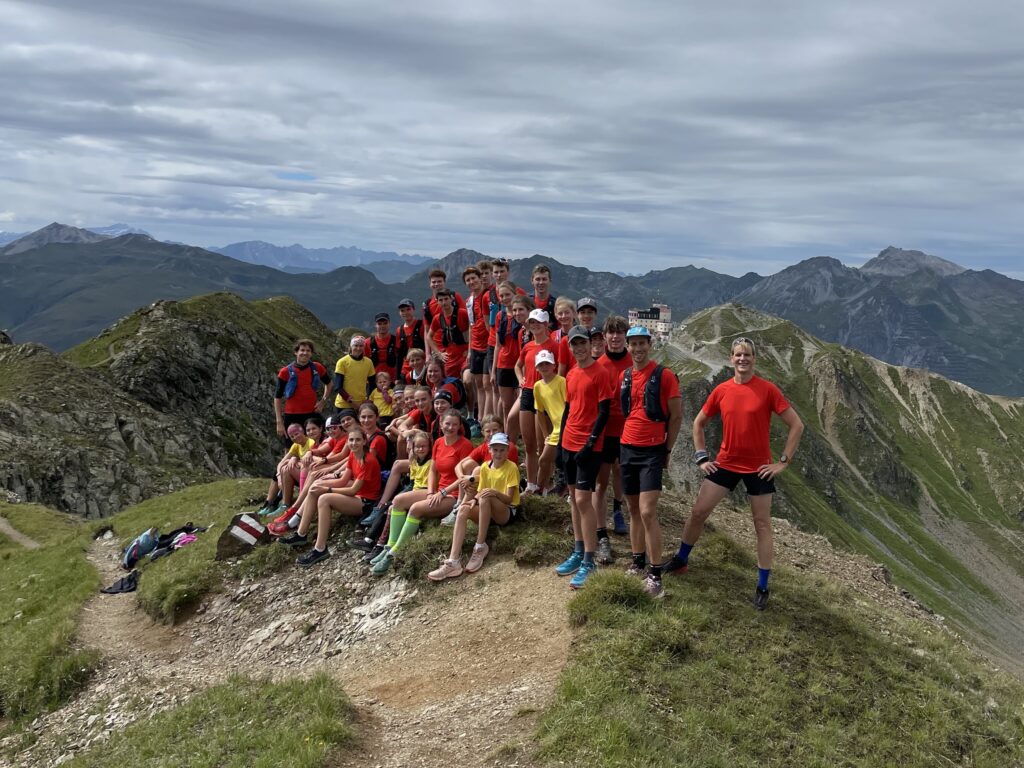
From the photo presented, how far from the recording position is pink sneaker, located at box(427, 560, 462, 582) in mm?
14172

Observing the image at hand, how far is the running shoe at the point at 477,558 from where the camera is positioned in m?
14.2

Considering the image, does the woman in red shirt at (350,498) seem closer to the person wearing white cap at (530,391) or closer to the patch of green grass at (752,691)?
the person wearing white cap at (530,391)

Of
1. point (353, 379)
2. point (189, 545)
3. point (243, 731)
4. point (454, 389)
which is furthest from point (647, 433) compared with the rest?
point (189, 545)

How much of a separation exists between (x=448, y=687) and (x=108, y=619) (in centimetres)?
1176

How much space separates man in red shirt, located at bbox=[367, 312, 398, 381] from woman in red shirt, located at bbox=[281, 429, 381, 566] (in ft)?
17.2

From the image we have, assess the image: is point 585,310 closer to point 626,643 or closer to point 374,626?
point 626,643

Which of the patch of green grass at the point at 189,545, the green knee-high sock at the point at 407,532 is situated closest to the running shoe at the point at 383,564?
the green knee-high sock at the point at 407,532

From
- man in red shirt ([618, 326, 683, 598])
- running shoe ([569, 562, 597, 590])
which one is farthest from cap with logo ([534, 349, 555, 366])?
running shoe ([569, 562, 597, 590])

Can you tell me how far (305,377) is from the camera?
21.4 meters

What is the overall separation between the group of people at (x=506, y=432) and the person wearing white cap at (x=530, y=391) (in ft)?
0.15

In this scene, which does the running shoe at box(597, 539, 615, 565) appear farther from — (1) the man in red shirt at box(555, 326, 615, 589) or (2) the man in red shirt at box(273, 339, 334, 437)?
(2) the man in red shirt at box(273, 339, 334, 437)

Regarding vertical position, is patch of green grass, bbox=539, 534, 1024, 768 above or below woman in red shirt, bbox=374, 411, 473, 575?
below

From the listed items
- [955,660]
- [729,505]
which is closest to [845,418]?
[729,505]

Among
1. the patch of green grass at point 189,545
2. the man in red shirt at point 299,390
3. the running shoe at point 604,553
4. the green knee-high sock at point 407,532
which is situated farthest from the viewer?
the man in red shirt at point 299,390
